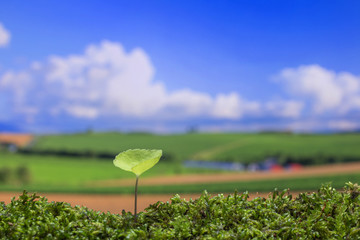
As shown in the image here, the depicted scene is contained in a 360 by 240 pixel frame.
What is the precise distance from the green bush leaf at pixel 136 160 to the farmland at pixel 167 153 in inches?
401

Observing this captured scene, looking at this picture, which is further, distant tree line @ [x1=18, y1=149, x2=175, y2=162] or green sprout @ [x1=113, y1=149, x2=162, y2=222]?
distant tree line @ [x1=18, y1=149, x2=175, y2=162]

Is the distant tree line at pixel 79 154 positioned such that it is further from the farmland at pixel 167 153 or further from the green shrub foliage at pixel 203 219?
the green shrub foliage at pixel 203 219

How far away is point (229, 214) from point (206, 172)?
71.2 feet

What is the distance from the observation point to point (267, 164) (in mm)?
24641

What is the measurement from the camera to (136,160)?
2.11 meters

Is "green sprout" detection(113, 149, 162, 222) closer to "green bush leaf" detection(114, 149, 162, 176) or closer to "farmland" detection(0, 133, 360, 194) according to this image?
"green bush leaf" detection(114, 149, 162, 176)

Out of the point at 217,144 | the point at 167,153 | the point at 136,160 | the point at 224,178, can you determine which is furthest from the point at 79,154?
the point at 136,160

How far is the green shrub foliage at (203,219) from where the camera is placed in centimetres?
197

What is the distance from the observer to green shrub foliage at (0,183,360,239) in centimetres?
197

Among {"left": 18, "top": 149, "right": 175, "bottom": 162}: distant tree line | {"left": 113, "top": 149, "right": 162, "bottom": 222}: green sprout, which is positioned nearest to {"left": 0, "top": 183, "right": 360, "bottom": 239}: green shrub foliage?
{"left": 113, "top": 149, "right": 162, "bottom": 222}: green sprout

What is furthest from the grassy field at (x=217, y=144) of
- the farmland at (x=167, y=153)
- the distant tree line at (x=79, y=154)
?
the distant tree line at (x=79, y=154)

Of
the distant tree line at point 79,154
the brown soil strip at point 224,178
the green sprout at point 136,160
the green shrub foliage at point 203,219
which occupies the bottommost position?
the brown soil strip at point 224,178

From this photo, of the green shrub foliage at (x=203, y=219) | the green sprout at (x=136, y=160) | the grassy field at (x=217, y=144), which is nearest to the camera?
the green shrub foliage at (x=203, y=219)

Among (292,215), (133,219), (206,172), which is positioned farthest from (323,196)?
(206,172)
